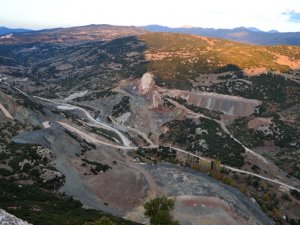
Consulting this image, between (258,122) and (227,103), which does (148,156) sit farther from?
(227,103)

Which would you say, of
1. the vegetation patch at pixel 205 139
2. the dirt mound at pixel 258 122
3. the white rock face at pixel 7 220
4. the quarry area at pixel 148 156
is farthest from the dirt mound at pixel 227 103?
the white rock face at pixel 7 220

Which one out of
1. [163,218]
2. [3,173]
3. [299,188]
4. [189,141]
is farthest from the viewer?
[189,141]

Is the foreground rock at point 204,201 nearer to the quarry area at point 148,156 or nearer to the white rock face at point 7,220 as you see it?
the quarry area at point 148,156

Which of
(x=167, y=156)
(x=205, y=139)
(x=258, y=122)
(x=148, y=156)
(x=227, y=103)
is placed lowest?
(x=167, y=156)

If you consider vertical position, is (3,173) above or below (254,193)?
above

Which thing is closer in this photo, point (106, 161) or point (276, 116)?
point (106, 161)

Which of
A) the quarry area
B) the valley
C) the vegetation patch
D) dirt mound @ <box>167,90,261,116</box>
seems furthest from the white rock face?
dirt mound @ <box>167,90,261,116</box>

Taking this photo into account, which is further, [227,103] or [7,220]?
[227,103]

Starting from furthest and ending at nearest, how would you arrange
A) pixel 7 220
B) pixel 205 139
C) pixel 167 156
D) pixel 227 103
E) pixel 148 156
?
1. pixel 227 103
2. pixel 205 139
3. pixel 167 156
4. pixel 148 156
5. pixel 7 220

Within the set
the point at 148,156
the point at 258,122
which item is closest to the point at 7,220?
the point at 148,156

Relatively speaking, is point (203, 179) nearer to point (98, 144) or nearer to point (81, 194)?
point (81, 194)

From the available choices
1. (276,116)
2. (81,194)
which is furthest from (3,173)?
(276,116)
